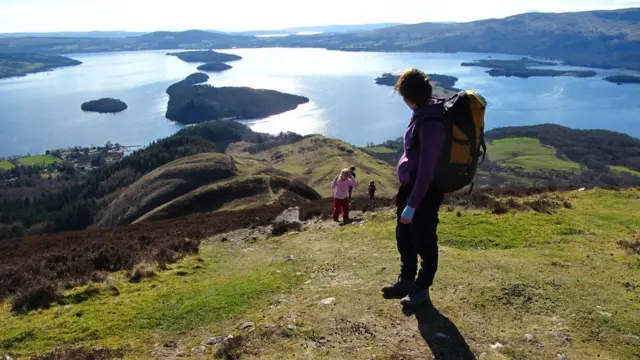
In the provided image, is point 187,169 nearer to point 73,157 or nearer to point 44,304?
point 44,304

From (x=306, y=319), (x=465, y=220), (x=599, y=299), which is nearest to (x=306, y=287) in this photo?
(x=306, y=319)

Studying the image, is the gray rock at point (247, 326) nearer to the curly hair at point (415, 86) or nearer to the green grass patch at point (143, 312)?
the green grass patch at point (143, 312)

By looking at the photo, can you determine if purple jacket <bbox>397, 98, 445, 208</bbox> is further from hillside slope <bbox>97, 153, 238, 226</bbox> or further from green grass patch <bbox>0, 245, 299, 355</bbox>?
hillside slope <bbox>97, 153, 238, 226</bbox>

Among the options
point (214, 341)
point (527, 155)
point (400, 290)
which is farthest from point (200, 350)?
point (527, 155)

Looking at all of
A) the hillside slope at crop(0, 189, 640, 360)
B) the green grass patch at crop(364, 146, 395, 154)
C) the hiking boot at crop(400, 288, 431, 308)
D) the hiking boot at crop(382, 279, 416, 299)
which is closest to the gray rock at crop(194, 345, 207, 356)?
the hillside slope at crop(0, 189, 640, 360)

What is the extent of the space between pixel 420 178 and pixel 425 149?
442mm

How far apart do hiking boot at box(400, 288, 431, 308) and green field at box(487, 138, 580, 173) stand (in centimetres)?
16801

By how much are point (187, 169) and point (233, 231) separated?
7340 cm

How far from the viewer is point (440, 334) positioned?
22.9 feet

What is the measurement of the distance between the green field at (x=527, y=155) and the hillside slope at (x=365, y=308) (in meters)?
164

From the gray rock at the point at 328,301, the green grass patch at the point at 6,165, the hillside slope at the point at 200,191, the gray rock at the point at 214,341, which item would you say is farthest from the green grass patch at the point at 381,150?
the gray rock at the point at 214,341

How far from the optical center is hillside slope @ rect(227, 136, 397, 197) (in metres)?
118

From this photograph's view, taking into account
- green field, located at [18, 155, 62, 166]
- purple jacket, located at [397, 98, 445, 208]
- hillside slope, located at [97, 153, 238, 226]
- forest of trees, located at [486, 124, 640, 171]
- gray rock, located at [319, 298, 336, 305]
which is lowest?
A: green field, located at [18, 155, 62, 166]

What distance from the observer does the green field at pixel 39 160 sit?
18488 centimetres
